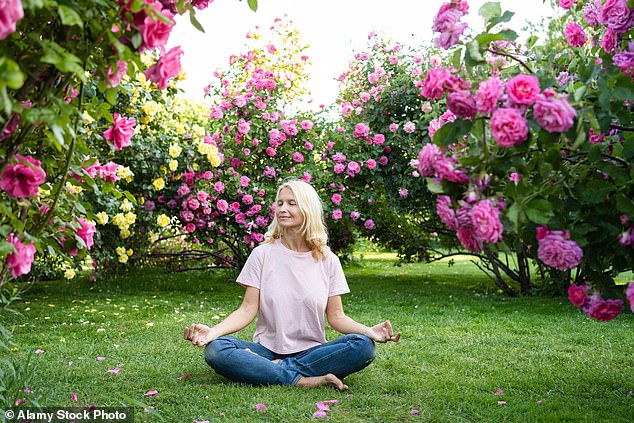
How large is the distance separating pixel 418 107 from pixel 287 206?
4.16 metres

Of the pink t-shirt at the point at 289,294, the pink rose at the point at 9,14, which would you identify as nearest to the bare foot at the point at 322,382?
the pink t-shirt at the point at 289,294

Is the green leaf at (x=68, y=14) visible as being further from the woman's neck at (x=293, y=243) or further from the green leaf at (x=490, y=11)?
the woman's neck at (x=293, y=243)

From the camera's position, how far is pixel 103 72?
161cm

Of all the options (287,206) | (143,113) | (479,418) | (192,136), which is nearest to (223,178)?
(192,136)

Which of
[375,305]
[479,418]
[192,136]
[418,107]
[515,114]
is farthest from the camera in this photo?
[418,107]

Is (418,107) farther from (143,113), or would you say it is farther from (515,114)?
(515,114)

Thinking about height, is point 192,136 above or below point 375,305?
above

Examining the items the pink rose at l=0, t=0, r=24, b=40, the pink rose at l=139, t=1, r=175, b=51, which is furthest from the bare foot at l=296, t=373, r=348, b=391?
the pink rose at l=0, t=0, r=24, b=40

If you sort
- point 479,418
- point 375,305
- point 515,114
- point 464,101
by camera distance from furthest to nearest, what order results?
point 375,305 → point 479,418 → point 464,101 → point 515,114

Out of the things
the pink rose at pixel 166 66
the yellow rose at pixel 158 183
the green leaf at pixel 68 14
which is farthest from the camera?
the yellow rose at pixel 158 183

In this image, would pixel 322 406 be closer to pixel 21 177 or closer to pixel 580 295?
pixel 580 295

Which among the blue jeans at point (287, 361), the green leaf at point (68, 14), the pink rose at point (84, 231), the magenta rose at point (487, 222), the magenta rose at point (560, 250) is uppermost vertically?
the green leaf at point (68, 14)

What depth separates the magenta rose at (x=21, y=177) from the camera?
164cm

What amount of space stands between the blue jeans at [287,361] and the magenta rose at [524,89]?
5.99ft
